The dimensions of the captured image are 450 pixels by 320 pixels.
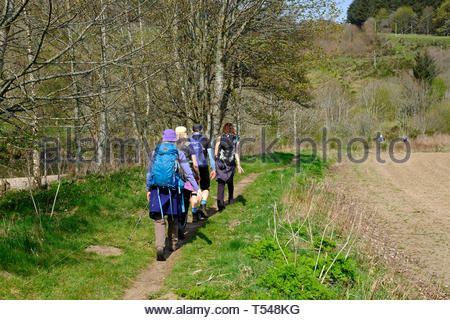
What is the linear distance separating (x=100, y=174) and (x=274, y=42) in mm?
10092

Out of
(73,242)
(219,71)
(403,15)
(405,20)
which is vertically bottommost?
(73,242)

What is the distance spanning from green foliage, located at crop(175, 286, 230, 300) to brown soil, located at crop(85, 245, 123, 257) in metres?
2.25

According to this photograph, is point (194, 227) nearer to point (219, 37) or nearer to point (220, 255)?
point (220, 255)

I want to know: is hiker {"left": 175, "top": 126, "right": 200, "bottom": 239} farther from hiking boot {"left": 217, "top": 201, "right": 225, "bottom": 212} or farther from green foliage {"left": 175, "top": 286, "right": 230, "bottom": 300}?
green foliage {"left": 175, "top": 286, "right": 230, "bottom": 300}

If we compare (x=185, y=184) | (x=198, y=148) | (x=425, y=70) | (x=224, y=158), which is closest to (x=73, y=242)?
(x=185, y=184)

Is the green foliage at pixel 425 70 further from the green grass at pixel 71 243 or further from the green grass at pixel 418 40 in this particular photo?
the green grass at pixel 71 243

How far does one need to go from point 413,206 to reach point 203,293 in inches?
436

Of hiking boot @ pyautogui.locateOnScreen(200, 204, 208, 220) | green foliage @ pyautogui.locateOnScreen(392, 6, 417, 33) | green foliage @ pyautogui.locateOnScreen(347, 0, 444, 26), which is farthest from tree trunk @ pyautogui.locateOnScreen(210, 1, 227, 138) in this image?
green foliage @ pyautogui.locateOnScreen(392, 6, 417, 33)

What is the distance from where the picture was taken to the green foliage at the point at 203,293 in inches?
191

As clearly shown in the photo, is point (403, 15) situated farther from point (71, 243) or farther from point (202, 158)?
point (71, 243)

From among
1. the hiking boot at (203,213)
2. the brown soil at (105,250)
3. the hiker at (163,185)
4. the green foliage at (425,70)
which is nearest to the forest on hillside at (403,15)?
the green foliage at (425,70)

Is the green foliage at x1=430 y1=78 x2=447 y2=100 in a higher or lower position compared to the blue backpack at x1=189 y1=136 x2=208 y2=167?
higher

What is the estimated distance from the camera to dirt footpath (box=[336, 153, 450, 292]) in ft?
26.6

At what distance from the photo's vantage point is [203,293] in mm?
4953
